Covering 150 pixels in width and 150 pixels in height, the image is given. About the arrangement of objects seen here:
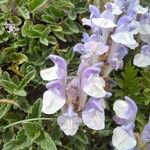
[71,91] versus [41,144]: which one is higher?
[71,91]

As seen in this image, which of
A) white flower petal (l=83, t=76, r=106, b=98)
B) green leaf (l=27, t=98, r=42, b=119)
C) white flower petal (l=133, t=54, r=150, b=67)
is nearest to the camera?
white flower petal (l=83, t=76, r=106, b=98)

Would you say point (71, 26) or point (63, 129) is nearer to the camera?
point (63, 129)

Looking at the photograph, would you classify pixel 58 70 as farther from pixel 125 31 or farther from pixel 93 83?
pixel 125 31

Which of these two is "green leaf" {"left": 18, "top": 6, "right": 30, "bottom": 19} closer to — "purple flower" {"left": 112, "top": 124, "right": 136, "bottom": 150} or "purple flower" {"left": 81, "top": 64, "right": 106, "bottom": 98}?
"purple flower" {"left": 81, "top": 64, "right": 106, "bottom": 98}

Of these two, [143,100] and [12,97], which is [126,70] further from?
[12,97]

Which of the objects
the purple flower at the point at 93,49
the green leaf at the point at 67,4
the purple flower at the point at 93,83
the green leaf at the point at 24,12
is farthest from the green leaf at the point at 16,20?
the purple flower at the point at 93,83

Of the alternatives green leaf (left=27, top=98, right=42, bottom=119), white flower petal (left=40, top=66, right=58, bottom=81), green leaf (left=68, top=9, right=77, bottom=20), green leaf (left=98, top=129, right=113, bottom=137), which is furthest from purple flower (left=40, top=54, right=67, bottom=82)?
green leaf (left=68, top=9, right=77, bottom=20)

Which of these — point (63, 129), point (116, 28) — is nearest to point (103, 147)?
point (63, 129)

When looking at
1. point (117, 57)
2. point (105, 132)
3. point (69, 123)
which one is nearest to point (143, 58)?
point (117, 57)
